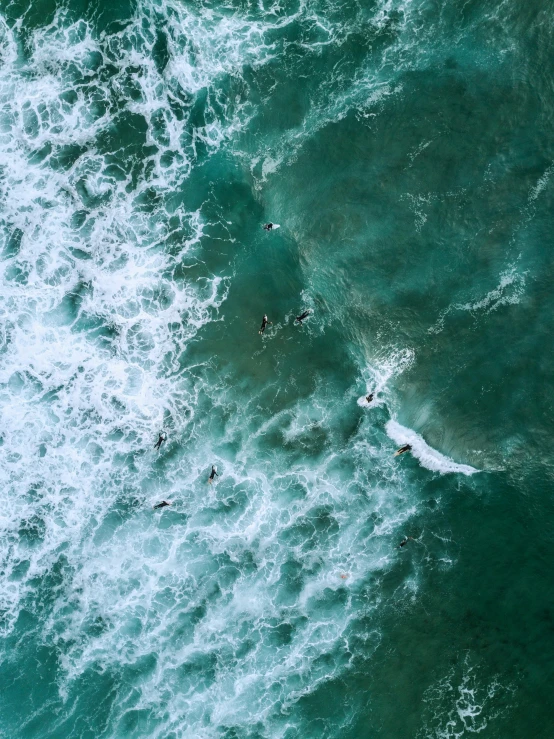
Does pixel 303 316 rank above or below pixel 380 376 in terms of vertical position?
above

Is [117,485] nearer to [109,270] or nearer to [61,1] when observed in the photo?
[109,270]

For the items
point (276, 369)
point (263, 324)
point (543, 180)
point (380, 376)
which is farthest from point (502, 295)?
point (263, 324)

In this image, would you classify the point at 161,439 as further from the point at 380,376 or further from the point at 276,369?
the point at 380,376

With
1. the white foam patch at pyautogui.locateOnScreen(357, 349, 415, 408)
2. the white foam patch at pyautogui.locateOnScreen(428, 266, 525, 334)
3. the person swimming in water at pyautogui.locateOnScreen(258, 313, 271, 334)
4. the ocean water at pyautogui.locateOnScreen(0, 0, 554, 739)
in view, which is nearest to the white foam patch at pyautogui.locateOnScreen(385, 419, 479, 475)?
the ocean water at pyautogui.locateOnScreen(0, 0, 554, 739)

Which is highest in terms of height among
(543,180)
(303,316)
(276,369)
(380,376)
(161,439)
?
(543,180)

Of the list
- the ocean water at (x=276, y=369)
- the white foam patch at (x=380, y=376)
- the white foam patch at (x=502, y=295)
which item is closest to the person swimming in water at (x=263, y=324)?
the ocean water at (x=276, y=369)

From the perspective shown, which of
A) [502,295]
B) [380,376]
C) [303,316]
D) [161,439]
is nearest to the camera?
[502,295]

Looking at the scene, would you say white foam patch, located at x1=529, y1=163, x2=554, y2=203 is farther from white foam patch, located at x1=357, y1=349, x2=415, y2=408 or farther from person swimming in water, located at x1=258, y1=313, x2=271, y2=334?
person swimming in water, located at x1=258, y1=313, x2=271, y2=334

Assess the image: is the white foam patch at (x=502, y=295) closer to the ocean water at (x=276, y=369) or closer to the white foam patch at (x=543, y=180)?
the ocean water at (x=276, y=369)
